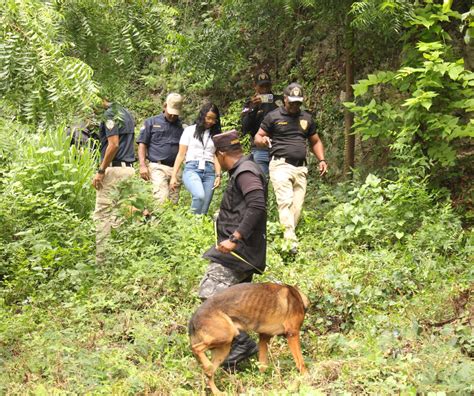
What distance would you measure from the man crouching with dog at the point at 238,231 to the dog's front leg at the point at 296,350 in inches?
15.2

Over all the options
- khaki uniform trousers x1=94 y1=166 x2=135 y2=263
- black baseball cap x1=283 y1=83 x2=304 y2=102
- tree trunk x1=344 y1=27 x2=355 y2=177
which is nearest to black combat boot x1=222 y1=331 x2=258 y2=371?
khaki uniform trousers x1=94 y1=166 x2=135 y2=263

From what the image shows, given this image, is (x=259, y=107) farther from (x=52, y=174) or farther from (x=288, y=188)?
(x=52, y=174)

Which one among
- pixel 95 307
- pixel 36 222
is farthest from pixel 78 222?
pixel 95 307

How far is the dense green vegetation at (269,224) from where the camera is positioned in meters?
5.27

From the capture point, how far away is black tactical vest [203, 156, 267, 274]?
6.22 m

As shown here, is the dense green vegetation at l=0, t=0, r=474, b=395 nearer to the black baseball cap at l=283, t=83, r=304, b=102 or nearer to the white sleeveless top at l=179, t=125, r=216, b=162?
the black baseball cap at l=283, t=83, r=304, b=102

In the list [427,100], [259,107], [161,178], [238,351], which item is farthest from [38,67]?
[259,107]

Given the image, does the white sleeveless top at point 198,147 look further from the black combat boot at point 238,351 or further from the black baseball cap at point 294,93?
the black combat boot at point 238,351

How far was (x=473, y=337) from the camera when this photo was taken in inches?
222

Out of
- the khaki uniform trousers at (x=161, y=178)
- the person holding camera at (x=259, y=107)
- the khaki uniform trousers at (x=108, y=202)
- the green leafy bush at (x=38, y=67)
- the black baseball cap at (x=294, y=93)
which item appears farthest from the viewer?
the person holding camera at (x=259, y=107)

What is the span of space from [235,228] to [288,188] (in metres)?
3.68

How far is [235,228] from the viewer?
6254 millimetres

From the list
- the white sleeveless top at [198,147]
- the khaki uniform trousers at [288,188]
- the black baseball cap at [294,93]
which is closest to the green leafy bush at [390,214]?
the khaki uniform trousers at [288,188]

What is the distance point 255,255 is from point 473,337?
1.90m
